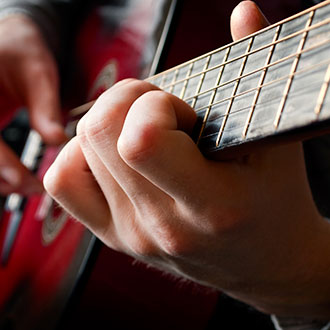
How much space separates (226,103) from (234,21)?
3.5 inches

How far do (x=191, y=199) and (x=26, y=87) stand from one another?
653mm

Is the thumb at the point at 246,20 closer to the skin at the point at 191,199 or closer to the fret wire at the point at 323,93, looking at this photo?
the skin at the point at 191,199

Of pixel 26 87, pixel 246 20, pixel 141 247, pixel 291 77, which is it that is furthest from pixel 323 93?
pixel 26 87

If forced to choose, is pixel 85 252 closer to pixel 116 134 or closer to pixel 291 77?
pixel 116 134

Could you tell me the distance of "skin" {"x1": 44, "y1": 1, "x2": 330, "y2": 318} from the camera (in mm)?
381

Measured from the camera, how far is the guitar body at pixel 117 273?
0.77 m

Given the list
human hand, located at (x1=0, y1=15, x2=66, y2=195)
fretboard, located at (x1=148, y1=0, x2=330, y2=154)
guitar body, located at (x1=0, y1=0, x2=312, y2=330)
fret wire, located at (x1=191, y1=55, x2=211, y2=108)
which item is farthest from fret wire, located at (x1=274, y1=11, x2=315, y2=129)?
human hand, located at (x1=0, y1=15, x2=66, y2=195)

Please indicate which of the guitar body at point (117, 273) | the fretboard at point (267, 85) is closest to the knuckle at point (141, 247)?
the fretboard at point (267, 85)

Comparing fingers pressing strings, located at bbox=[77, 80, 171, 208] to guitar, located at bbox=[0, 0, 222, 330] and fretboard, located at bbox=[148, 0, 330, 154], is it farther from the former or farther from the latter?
guitar, located at bbox=[0, 0, 222, 330]

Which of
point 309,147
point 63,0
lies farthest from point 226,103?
point 63,0

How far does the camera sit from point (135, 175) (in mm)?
427

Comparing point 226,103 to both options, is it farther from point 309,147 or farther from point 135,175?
point 309,147

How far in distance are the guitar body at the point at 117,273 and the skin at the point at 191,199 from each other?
0.23m

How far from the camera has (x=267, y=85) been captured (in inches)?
14.2
